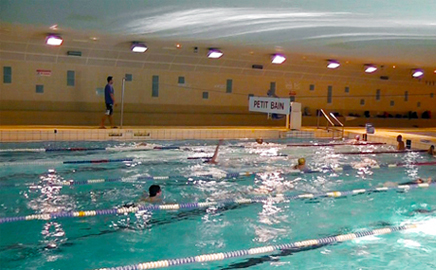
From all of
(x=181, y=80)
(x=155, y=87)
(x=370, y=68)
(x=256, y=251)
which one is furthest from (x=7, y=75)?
(x=370, y=68)

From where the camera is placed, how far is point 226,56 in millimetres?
15352

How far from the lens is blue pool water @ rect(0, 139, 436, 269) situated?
4.84 meters

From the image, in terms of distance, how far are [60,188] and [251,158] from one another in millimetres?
4816

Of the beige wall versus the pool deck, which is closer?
the pool deck

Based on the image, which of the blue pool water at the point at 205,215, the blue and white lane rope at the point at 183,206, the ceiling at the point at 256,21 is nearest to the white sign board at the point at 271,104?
the ceiling at the point at 256,21

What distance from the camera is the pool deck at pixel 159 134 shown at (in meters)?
12.0

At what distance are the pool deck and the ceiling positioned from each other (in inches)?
98.8

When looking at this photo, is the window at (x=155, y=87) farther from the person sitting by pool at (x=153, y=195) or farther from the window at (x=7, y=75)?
the person sitting by pool at (x=153, y=195)

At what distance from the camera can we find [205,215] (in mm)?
6297

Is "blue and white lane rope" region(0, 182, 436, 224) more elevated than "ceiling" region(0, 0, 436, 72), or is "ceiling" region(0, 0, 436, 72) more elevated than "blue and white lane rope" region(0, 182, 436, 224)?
"ceiling" region(0, 0, 436, 72)

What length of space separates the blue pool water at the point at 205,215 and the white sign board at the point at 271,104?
2415 millimetres

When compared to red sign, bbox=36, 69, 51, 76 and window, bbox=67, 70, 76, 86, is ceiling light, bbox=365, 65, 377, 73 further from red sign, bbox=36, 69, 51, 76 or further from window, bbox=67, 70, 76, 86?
red sign, bbox=36, 69, 51, 76

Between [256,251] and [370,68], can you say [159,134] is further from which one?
[256,251]

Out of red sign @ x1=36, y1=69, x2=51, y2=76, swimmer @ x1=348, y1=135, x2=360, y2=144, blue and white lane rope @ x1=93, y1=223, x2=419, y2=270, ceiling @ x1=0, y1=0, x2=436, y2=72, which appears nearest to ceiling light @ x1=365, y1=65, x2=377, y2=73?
swimmer @ x1=348, y1=135, x2=360, y2=144
